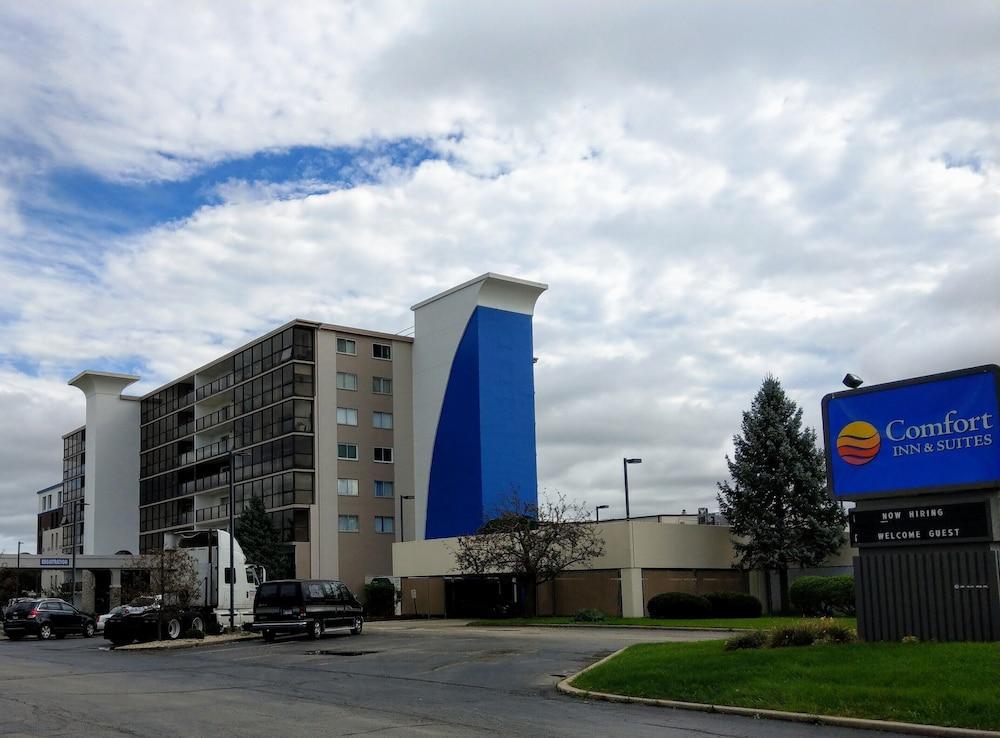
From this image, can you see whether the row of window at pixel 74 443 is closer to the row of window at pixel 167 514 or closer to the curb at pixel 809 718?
the row of window at pixel 167 514

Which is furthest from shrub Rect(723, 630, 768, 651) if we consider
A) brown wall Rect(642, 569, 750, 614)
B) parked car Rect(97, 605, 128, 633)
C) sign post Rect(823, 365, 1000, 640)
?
parked car Rect(97, 605, 128, 633)

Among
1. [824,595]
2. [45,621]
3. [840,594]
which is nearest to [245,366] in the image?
[45,621]

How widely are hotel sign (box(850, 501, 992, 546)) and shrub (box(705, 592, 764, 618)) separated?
68.5 ft

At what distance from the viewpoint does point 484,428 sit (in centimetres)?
6272

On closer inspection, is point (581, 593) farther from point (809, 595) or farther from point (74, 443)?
point (74, 443)

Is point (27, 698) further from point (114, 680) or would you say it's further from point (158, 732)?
point (158, 732)

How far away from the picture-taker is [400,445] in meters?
71.2

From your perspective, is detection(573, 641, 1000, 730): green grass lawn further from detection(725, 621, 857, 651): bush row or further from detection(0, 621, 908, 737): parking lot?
detection(0, 621, 908, 737): parking lot

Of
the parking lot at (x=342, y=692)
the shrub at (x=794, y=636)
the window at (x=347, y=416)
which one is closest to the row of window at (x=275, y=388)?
the window at (x=347, y=416)

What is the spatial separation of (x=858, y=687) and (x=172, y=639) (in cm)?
2695

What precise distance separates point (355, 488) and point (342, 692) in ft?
170

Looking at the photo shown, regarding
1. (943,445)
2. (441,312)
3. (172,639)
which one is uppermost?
(441,312)

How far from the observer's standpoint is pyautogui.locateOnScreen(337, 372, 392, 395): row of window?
70.1 m

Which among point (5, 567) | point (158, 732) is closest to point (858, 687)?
point (158, 732)
